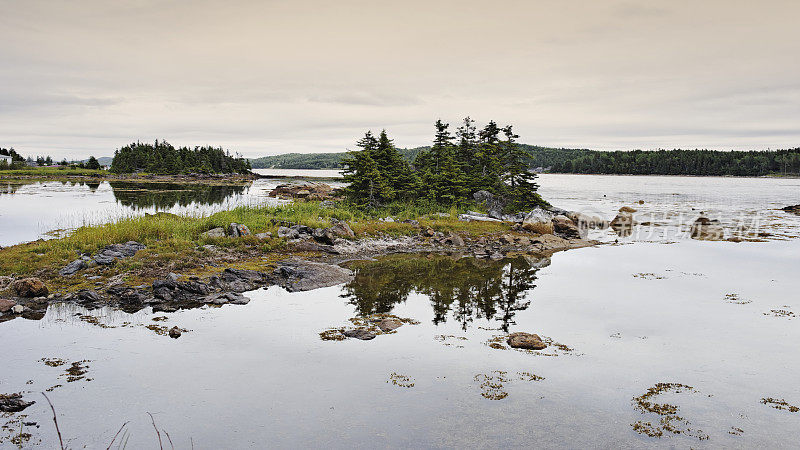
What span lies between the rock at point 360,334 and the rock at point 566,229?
2341cm

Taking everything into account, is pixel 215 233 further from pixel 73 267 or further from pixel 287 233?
pixel 73 267

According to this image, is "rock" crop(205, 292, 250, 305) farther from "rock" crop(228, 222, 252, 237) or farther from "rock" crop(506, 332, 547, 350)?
"rock" crop(506, 332, 547, 350)

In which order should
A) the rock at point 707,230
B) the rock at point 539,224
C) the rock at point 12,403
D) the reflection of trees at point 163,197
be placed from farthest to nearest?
the reflection of trees at point 163,197
the rock at point 707,230
the rock at point 539,224
the rock at point 12,403

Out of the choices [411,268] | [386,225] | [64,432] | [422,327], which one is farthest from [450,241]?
[64,432]

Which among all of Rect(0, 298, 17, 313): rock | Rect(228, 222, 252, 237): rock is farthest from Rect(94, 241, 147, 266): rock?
Rect(228, 222, 252, 237): rock

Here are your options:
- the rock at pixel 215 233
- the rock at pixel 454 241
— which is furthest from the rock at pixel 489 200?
the rock at pixel 215 233

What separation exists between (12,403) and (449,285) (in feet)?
42.2

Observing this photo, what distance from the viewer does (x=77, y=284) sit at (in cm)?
1395

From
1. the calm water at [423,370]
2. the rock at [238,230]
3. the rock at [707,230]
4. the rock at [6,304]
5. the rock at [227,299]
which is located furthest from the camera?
the rock at [707,230]

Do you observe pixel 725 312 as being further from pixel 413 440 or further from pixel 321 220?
pixel 321 220

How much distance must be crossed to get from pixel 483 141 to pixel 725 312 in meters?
27.8

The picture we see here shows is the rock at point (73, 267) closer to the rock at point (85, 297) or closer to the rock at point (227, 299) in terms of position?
the rock at point (85, 297)

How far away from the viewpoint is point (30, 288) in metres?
12.8

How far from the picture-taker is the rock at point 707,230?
1239 inches
